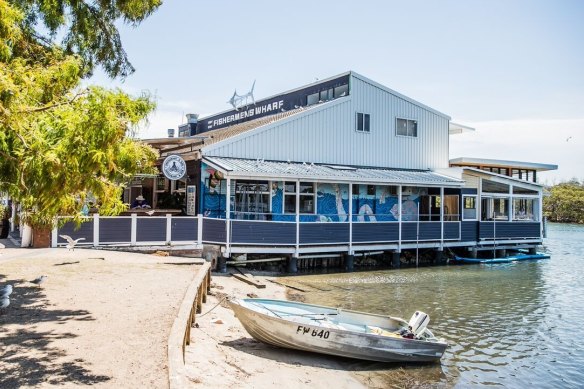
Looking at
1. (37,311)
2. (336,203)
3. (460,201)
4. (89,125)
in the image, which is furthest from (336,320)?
(460,201)

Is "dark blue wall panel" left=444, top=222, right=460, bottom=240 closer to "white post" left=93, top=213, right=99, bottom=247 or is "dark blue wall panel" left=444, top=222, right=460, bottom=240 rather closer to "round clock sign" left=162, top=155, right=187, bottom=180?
"round clock sign" left=162, top=155, right=187, bottom=180

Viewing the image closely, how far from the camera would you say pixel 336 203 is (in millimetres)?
22969

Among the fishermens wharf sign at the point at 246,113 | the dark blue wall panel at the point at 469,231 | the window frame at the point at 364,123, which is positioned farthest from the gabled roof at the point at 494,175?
the fishermens wharf sign at the point at 246,113

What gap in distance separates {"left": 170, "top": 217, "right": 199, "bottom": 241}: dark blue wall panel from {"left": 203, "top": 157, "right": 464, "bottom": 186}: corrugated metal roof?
2269 mm

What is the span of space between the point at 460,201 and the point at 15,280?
2138 cm

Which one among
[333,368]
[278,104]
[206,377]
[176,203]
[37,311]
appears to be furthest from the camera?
[278,104]

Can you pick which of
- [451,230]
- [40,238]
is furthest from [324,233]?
[40,238]

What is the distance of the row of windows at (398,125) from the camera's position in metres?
24.9

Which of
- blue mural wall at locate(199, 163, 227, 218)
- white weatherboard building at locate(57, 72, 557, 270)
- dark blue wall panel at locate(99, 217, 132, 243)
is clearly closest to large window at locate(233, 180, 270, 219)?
white weatherboard building at locate(57, 72, 557, 270)

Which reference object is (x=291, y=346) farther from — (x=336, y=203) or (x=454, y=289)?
(x=336, y=203)

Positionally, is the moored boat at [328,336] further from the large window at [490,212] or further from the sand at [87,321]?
the large window at [490,212]

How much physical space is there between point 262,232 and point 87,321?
1135cm

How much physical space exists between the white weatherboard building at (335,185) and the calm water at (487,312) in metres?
1.95

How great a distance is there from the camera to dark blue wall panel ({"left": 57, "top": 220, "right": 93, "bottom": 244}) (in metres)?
16.6
